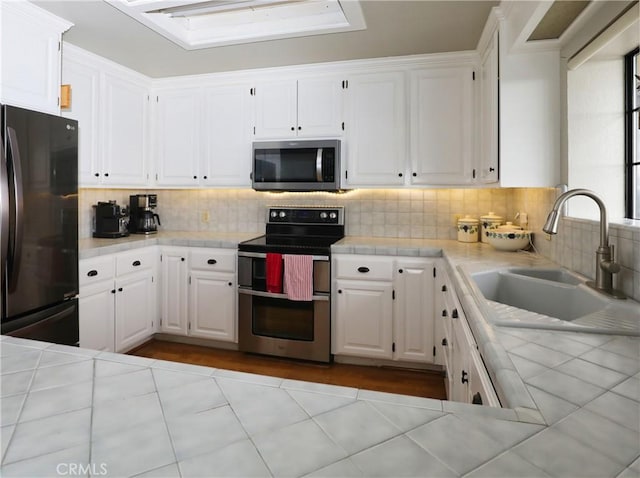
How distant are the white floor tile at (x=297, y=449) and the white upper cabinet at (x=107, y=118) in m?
2.88

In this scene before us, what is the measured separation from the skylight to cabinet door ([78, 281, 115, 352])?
1.82 metres

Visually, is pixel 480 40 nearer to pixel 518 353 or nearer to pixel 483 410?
pixel 518 353

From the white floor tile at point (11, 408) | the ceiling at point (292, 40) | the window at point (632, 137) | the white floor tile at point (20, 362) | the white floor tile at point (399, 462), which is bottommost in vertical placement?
the white floor tile at point (399, 462)

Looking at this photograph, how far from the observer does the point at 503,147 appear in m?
2.19

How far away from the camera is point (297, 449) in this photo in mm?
542

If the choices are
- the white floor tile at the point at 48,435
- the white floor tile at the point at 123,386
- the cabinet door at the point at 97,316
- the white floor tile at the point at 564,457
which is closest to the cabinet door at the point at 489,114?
the white floor tile at the point at 564,457

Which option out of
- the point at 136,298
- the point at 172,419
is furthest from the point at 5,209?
the point at 172,419

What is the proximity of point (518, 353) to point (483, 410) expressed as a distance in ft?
1.03

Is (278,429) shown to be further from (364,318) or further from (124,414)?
(364,318)

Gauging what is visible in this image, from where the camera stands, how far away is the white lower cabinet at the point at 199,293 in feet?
10.2

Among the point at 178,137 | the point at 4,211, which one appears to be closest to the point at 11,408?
the point at 4,211

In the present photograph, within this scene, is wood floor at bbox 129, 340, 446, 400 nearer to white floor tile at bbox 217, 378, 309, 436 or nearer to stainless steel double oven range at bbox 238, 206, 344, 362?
stainless steel double oven range at bbox 238, 206, 344, 362

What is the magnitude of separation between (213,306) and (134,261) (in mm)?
722

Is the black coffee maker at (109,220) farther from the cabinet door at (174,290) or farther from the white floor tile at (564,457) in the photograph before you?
the white floor tile at (564,457)
